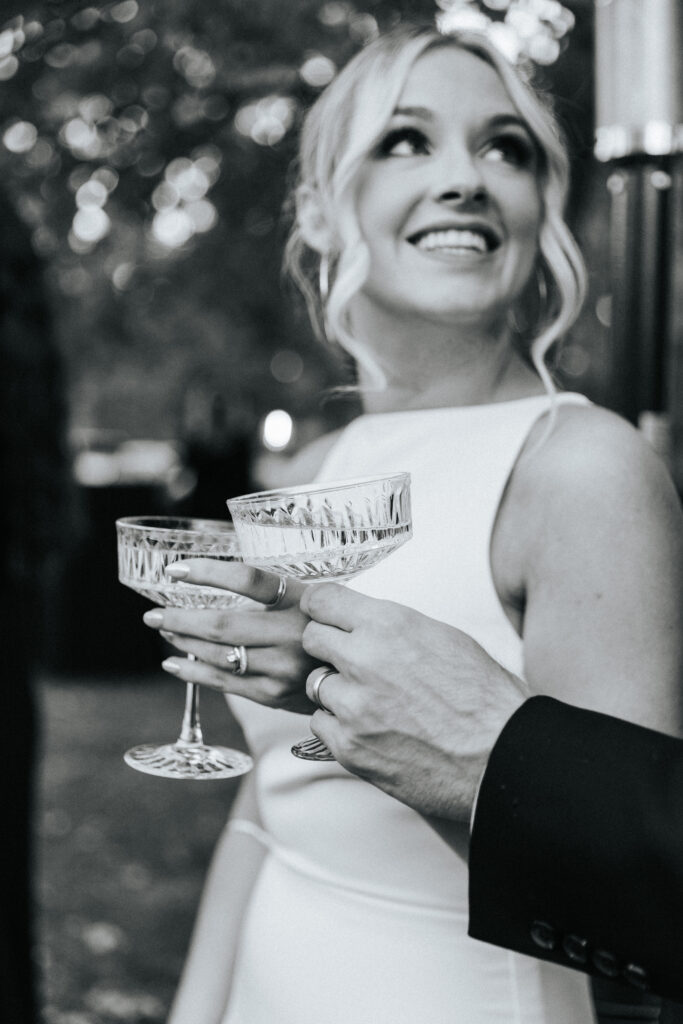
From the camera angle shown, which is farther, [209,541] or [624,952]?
[209,541]

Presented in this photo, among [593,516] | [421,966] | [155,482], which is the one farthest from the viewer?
[155,482]

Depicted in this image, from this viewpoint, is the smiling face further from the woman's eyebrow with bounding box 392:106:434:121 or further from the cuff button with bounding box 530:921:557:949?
the cuff button with bounding box 530:921:557:949

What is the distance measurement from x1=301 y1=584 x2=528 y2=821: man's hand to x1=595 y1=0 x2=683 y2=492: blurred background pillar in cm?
136

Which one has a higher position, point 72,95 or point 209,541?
point 72,95

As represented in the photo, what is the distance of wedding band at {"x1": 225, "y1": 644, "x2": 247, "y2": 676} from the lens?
1.41m

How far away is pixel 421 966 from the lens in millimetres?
1668

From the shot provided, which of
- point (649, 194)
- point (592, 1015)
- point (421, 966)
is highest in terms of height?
point (649, 194)

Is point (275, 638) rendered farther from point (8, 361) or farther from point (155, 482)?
point (155, 482)

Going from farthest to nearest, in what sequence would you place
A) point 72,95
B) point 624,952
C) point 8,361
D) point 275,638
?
1. point 72,95
2. point 8,361
3. point 275,638
4. point 624,952

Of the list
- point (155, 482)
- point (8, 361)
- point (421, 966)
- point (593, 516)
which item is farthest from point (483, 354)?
point (155, 482)

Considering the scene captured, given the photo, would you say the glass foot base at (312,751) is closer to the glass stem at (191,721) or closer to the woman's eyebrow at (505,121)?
the glass stem at (191,721)

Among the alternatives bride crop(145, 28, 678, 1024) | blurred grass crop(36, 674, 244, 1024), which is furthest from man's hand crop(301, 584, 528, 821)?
blurred grass crop(36, 674, 244, 1024)

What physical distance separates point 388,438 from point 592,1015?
100cm

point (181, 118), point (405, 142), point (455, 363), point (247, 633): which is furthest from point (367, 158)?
point (181, 118)
